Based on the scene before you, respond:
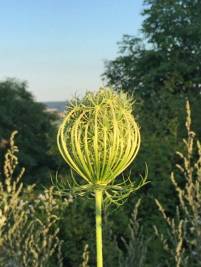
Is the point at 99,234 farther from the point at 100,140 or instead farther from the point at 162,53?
the point at 162,53

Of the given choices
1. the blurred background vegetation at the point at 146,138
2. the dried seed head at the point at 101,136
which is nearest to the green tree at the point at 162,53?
the blurred background vegetation at the point at 146,138

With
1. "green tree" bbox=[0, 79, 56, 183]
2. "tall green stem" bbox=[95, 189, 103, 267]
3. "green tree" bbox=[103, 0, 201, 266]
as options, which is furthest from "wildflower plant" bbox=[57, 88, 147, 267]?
"green tree" bbox=[0, 79, 56, 183]

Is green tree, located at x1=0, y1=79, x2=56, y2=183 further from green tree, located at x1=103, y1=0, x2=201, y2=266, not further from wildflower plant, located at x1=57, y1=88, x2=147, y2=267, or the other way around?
wildflower plant, located at x1=57, y1=88, x2=147, y2=267

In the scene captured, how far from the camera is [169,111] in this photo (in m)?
10.1

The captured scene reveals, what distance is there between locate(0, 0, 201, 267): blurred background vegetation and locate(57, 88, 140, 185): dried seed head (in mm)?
1377

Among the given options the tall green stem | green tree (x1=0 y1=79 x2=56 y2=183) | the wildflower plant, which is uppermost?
green tree (x1=0 y1=79 x2=56 y2=183)

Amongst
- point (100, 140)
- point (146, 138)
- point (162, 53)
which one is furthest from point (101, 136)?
point (162, 53)

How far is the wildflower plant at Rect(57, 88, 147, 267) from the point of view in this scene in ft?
6.38

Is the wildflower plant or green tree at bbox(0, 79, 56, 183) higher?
green tree at bbox(0, 79, 56, 183)

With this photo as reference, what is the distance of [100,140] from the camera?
2.04 meters

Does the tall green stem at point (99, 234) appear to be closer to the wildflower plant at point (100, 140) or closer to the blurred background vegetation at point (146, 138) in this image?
the wildflower plant at point (100, 140)

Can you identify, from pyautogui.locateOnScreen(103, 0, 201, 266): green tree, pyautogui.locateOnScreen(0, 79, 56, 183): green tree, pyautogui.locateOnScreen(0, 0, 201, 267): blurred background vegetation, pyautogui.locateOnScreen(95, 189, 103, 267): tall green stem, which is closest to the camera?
pyautogui.locateOnScreen(95, 189, 103, 267): tall green stem

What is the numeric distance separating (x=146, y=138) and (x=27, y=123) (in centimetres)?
2500

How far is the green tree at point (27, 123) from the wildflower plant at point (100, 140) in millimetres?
26377
